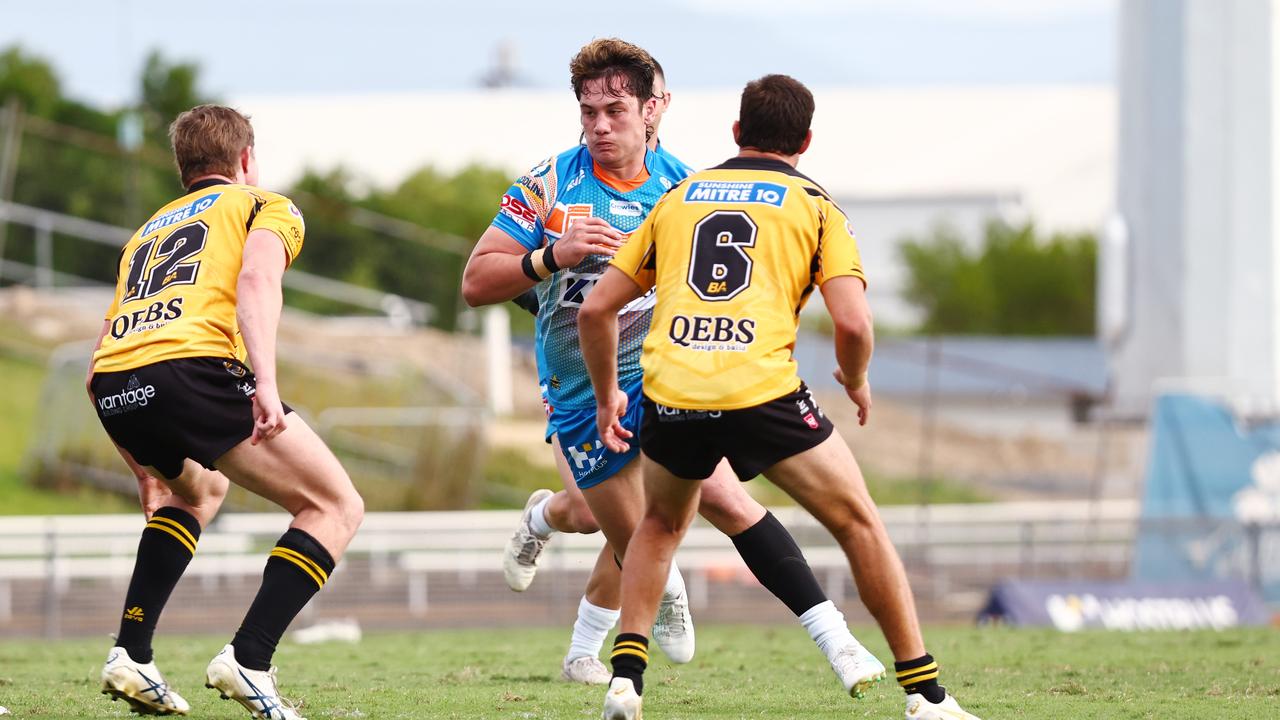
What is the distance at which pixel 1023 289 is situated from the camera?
6562 cm

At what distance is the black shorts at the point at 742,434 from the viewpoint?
5191mm

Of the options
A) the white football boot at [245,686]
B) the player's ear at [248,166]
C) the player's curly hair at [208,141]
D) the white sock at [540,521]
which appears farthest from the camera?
the white sock at [540,521]

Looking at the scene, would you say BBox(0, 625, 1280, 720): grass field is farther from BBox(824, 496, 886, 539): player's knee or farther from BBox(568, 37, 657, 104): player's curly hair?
BBox(568, 37, 657, 104): player's curly hair

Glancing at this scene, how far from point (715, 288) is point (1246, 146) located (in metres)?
16.9

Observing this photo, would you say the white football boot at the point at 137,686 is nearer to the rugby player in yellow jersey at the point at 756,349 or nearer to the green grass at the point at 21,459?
the rugby player in yellow jersey at the point at 756,349

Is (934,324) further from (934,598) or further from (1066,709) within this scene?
(1066,709)

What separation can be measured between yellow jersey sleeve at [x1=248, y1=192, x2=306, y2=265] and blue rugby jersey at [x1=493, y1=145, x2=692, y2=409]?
90 centimetres

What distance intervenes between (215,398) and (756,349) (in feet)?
5.67

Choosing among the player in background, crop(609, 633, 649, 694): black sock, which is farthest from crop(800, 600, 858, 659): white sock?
crop(609, 633, 649, 694): black sock

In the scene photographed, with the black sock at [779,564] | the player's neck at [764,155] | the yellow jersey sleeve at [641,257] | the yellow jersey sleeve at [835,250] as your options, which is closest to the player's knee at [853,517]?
the black sock at [779,564]

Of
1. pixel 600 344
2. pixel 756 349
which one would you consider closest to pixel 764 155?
pixel 756 349

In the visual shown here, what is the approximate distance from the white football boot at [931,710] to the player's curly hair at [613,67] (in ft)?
7.95

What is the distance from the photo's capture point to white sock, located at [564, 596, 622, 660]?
714 cm

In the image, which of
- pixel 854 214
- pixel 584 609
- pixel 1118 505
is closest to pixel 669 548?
pixel 584 609
